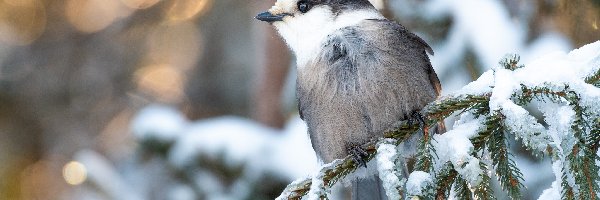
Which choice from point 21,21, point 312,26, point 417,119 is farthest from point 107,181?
point 21,21

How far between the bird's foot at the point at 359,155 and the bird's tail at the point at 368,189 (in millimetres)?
494

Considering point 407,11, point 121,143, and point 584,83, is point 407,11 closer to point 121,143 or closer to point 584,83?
point 584,83

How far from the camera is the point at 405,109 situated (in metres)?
2.65

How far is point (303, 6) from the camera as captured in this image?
3.08m

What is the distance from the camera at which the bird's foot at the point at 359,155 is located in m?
2.34

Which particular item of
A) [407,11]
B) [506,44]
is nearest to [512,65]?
[506,44]

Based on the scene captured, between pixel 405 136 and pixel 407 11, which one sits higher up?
pixel 407 11

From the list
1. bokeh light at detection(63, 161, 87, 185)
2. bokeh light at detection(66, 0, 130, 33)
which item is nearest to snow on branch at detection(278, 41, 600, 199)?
bokeh light at detection(63, 161, 87, 185)

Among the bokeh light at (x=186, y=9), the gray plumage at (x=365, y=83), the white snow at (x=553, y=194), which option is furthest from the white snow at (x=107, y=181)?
the white snow at (x=553, y=194)

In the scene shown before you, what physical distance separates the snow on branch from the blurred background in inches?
63.6

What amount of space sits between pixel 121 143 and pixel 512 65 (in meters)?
5.34

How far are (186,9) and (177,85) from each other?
2.31ft

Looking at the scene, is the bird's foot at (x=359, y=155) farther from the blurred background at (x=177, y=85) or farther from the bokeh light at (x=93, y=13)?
the bokeh light at (x=93, y=13)

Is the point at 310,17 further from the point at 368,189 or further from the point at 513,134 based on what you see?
the point at 513,134
